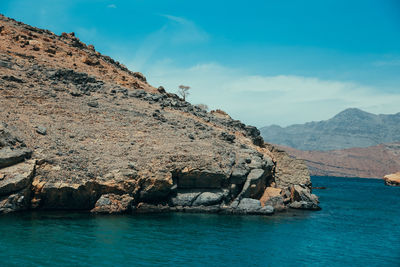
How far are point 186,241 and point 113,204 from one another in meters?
10.6

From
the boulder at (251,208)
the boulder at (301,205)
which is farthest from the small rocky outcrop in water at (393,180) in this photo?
the boulder at (251,208)

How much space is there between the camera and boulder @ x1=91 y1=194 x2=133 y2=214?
1323 inches

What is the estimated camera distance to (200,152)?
41.2 meters

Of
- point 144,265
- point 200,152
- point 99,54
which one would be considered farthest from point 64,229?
point 99,54

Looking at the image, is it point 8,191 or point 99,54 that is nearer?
point 8,191

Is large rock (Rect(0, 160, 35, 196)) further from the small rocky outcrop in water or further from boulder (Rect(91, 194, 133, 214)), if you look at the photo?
the small rocky outcrop in water

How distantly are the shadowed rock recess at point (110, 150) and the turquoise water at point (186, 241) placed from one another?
7.98ft

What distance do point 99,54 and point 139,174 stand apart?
39.6 m

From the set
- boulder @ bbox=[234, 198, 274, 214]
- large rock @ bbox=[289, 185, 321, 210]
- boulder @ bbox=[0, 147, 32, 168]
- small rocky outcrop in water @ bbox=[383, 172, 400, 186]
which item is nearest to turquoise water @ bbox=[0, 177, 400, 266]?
boulder @ bbox=[234, 198, 274, 214]

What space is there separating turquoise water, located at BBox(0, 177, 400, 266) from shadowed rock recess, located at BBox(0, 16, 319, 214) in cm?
243

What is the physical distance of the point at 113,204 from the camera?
3406 centimetres

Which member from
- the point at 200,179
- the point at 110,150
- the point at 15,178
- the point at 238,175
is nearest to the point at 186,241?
the point at 200,179

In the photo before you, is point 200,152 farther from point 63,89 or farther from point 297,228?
point 63,89

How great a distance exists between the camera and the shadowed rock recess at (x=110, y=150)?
Answer: 3319 centimetres
